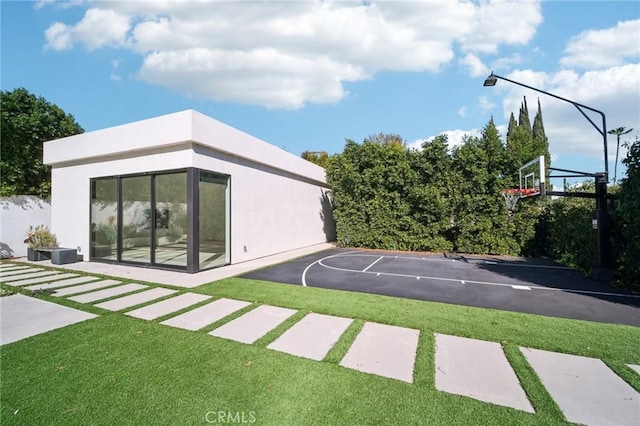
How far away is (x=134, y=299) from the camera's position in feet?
17.9

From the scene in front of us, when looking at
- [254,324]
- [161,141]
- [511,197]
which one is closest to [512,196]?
[511,197]

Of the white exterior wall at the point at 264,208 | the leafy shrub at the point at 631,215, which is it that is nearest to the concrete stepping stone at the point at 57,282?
the white exterior wall at the point at 264,208

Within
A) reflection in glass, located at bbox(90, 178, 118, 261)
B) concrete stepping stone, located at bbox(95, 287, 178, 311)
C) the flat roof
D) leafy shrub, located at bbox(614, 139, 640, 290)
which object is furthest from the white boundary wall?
leafy shrub, located at bbox(614, 139, 640, 290)

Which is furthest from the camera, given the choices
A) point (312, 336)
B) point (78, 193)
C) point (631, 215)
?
point (78, 193)

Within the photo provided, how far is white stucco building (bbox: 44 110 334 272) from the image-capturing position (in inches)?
319

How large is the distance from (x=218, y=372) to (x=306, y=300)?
8.57 ft

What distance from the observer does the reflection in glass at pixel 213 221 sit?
27.4 ft

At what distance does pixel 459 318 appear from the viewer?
178 inches

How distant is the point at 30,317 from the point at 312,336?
4.27 m

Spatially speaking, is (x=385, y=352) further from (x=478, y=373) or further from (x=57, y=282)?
(x=57, y=282)

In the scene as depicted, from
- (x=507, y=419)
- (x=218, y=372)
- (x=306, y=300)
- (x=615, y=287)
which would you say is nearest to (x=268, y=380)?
(x=218, y=372)

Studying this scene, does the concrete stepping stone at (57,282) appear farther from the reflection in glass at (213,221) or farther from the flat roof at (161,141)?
the flat roof at (161,141)

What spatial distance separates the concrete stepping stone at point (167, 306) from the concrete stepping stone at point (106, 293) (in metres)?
1.19

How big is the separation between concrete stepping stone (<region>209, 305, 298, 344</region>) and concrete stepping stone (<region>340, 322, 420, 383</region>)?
4.06 ft
